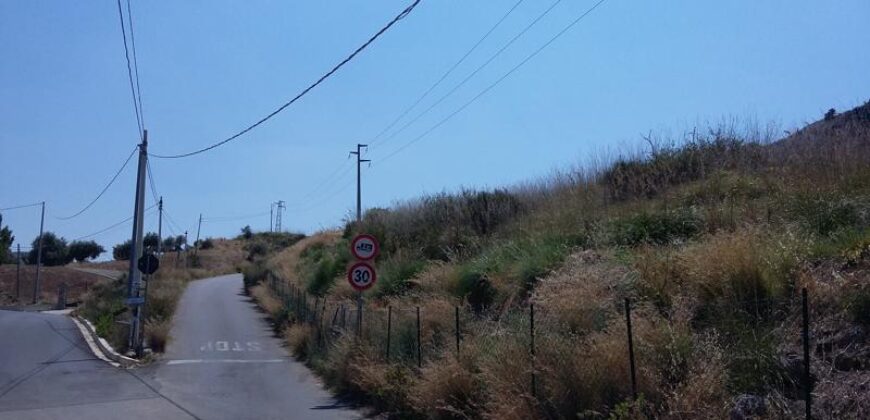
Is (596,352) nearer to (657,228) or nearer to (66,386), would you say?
(657,228)

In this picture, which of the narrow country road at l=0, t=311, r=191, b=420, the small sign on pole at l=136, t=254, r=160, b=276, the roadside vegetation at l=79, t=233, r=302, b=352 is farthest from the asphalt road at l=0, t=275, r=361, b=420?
the small sign on pole at l=136, t=254, r=160, b=276

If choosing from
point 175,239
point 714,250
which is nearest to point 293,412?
point 714,250

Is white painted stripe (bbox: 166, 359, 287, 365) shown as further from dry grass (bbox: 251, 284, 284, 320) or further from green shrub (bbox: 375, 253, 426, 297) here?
dry grass (bbox: 251, 284, 284, 320)

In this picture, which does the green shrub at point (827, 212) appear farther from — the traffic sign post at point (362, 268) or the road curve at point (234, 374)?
the traffic sign post at point (362, 268)

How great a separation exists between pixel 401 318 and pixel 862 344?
10994 millimetres

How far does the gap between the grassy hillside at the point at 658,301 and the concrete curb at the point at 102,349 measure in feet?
22.3

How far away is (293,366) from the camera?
25.5m

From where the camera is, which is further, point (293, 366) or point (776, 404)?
point (293, 366)

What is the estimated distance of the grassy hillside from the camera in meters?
9.23

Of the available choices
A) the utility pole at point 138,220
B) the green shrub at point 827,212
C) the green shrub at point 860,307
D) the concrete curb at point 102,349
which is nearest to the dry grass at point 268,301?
the concrete curb at point 102,349

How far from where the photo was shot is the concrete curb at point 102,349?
1078 inches

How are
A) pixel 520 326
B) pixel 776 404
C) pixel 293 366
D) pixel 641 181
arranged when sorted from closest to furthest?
pixel 776 404
pixel 520 326
pixel 641 181
pixel 293 366

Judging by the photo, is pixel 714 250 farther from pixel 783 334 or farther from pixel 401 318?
pixel 401 318

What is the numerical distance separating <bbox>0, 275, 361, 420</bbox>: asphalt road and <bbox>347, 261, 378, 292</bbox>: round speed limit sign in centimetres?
242
